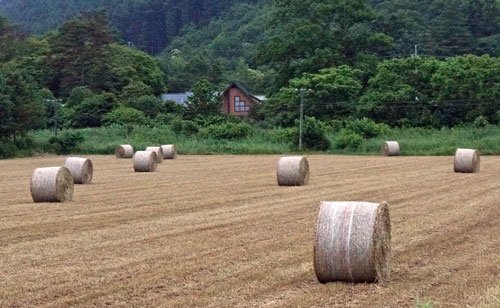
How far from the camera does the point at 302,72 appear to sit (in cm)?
8462

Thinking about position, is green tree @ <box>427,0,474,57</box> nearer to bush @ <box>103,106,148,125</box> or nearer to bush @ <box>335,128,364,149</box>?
bush @ <box>103,106,148,125</box>

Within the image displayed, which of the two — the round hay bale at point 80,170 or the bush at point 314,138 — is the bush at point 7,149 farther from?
the round hay bale at point 80,170

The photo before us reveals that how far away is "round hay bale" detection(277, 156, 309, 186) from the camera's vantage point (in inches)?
1111

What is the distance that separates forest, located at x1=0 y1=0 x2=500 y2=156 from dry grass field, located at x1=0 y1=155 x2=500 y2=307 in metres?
38.6

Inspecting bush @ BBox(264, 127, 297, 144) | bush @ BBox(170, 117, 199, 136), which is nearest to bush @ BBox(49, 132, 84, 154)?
bush @ BBox(170, 117, 199, 136)

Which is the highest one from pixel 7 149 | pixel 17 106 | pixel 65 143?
pixel 17 106

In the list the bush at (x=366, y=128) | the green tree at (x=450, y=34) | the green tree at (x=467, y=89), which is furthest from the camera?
the green tree at (x=450, y=34)

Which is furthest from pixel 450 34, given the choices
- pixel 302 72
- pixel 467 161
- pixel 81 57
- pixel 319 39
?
pixel 467 161

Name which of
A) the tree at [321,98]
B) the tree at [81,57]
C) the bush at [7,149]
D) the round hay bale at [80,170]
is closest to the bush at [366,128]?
the tree at [321,98]

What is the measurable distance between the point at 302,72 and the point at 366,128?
1983 cm

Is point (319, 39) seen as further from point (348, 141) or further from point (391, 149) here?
point (391, 149)

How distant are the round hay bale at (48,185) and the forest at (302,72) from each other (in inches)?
1460

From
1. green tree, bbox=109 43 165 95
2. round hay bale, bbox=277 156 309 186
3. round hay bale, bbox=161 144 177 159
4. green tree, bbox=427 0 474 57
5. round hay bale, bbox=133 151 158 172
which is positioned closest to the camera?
round hay bale, bbox=277 156 309 186

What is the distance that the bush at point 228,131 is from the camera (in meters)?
70.2
